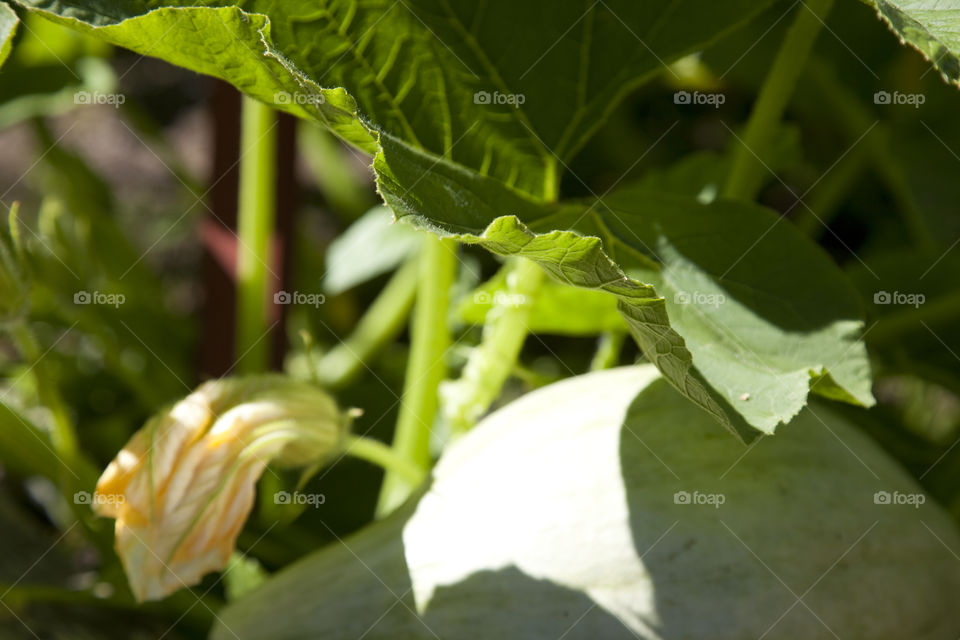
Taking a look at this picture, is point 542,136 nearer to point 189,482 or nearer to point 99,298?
point 189,482

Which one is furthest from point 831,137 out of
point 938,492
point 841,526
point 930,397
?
point 841,526

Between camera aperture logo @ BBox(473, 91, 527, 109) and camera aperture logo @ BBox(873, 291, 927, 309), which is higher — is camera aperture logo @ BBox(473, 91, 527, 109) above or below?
above

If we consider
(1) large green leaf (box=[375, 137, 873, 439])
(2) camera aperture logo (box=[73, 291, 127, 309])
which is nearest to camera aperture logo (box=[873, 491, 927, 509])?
(1) large green leaf (box=[375, 137, 873, 439])

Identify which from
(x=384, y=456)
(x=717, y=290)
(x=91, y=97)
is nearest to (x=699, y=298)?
(x=717, y=290)

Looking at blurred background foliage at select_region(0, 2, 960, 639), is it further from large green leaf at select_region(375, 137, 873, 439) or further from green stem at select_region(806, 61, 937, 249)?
large green leaf at select_region(375, 137, 873, 439)

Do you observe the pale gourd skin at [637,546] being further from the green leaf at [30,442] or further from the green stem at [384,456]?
the green leaf at [30,442]

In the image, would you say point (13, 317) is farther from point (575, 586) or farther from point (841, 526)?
point (841, 526)

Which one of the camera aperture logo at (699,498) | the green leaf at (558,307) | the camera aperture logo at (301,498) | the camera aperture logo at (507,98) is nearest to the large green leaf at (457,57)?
the camera aperture logo at (507,98)
